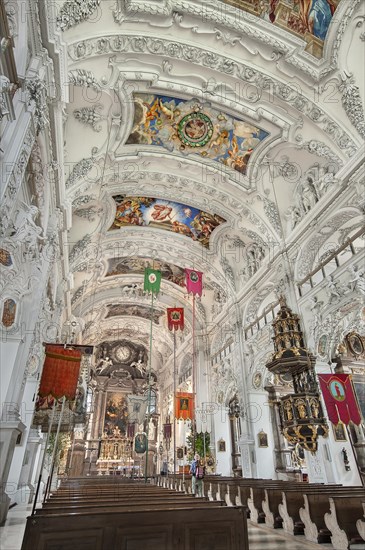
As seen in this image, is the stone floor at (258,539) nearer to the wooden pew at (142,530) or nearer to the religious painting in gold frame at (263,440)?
the wooden pew at (142,530)

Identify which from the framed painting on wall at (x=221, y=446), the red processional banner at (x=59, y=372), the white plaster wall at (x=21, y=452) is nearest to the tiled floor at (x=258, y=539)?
the white plaster wall at (x=21, y=452)

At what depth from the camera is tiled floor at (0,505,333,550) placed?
14.5 feet

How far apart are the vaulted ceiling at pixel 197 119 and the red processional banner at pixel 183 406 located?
558cm

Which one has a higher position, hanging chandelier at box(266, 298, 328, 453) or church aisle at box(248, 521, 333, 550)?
hanging chandelier at box(266, 298, 328, 453)

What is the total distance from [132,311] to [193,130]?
14.8m

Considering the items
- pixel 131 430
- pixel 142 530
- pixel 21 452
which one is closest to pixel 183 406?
pixel 21 452

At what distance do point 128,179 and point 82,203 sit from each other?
1939 mm

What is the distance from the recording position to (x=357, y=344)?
1191cm

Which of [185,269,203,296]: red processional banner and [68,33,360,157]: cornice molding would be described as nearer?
[68,33,360,157]: cornice molding

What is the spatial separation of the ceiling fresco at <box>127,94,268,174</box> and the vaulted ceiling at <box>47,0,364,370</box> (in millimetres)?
34

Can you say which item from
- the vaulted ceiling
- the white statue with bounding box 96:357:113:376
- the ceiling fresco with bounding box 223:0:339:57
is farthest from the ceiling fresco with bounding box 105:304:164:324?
the ceiling fresco with bounding box 223:0:339:57

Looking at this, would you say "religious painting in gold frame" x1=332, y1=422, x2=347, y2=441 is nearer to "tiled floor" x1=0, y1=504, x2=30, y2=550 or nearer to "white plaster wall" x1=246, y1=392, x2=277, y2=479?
"white plaster wall" x1=246, y1=392, x2=277, y2=479

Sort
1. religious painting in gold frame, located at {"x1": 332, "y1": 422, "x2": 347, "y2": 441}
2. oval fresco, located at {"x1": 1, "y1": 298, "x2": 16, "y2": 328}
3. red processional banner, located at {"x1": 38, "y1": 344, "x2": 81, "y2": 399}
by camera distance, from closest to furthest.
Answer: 1. oval fresco, located at {"x1": 1, "y1": 298, "x2": 16, "y2": 328}
2. red processional banner, located at {"x1": 38, "y1": 344, "x2": 81, "y2": 399}
3. religious painting in gold frame, located at {"x1": 332, "y1": 422, "x2": 347, "y2": 441}

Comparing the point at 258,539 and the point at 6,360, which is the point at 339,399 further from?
the point at 6,360
